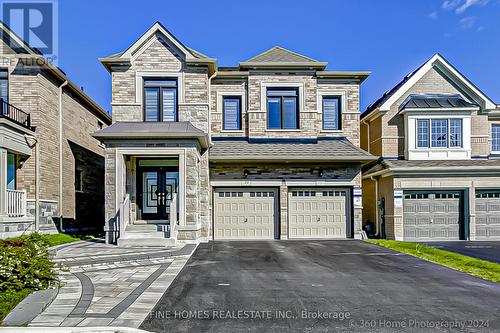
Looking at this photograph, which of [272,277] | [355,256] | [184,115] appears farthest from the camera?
[184,115]

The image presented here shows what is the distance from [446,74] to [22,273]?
19628mm

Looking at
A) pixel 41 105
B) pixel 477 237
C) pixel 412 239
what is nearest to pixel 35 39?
pixel 41 105

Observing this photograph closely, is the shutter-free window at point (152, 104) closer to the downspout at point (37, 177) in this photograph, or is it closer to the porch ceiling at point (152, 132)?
the porch ceiling at point (152, 132)

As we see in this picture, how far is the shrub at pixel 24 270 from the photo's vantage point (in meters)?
7.20

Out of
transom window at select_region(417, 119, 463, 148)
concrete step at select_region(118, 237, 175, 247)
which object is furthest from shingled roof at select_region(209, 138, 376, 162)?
concrete step at select_region(118, 237, 175, 247)

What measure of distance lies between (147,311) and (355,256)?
8.06 metres

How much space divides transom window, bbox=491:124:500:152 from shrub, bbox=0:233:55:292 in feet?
65.5

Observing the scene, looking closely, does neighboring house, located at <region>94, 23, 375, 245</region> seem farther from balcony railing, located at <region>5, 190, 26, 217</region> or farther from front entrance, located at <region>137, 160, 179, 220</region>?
balcony railing, located at <region>5, 190, 26, 217</region>

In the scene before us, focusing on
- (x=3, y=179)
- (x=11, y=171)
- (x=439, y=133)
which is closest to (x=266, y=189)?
(x=439, y=133)

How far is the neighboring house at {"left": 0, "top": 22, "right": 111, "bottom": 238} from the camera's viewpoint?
617 inches

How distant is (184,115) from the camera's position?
17.0 metres

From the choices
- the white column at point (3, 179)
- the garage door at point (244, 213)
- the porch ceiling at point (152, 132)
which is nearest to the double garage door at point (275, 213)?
the garage door at point (244, 213)

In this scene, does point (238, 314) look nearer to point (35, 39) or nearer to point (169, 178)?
point (169, 178)

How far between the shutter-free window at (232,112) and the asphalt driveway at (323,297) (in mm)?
8705
